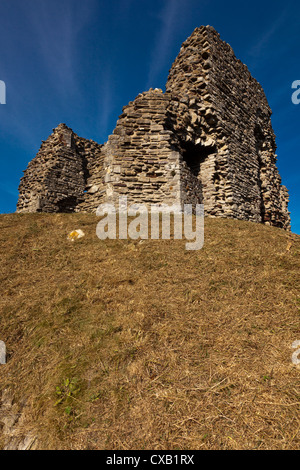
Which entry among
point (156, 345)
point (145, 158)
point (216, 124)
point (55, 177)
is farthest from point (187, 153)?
point (156, 345)

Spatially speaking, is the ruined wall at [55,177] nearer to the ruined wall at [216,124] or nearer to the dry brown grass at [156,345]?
the ruined wall at [216,124]

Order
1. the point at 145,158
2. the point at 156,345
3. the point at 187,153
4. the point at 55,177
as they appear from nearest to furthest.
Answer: the point at 156,345 → the point at 145,158 → the point at 187,153 → the point at 55,177

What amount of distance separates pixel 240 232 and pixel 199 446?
5646mm

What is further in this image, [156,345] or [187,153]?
[187,153]

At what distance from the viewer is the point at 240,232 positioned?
6961 mm

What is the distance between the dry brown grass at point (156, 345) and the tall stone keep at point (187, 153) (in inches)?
204

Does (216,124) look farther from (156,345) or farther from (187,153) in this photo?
(156,345)

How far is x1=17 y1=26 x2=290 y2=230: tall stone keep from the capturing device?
33.5 feet

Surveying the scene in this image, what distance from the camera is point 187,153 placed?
1328 centimetres

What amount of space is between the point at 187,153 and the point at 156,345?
1192 centimetres

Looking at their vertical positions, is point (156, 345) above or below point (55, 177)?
below

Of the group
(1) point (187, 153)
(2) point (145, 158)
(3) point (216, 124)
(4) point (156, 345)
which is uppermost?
(3) point (216, 124)

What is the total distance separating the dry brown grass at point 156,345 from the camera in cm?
241

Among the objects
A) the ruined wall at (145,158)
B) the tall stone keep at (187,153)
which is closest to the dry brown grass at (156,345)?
the ruined wall at (145,158)
